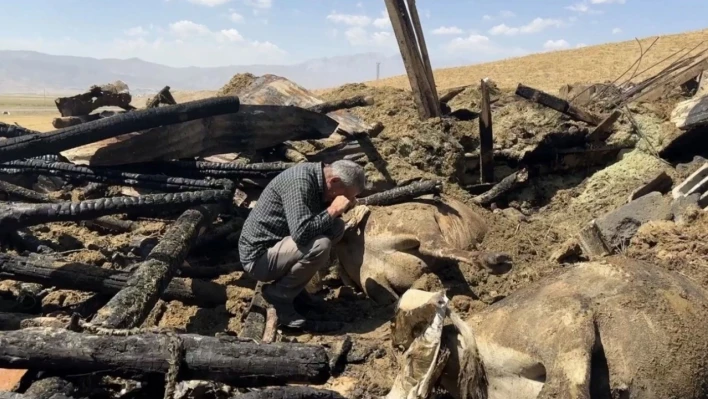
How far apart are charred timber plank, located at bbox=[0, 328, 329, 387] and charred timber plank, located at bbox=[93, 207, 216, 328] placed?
387 millimetres

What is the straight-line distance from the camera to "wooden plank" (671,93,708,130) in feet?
24.0

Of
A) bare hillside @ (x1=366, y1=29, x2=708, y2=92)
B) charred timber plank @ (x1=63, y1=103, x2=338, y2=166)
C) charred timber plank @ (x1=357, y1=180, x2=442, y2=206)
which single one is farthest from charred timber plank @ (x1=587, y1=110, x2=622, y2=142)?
bare hillside @ (x1=366, y1=29, x2=708, y2=92)

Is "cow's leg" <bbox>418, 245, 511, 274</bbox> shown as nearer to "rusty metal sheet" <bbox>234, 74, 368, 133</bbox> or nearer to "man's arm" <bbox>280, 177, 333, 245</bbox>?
"man's arm" <bbox>280, 177, 333, 245</bbox>

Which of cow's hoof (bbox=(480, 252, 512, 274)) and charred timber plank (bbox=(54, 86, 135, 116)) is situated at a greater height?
charred timber plank (bbox=(54, 86, 135, 116))

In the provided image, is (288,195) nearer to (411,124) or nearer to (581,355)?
(581,355)

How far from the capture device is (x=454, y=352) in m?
3.84

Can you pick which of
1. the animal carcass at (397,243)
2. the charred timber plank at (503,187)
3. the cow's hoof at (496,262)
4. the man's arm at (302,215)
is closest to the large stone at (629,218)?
the animal carcass at (397,243)

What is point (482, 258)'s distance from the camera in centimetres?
506

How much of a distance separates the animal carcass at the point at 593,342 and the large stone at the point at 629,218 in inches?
67.3

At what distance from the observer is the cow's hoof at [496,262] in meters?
4.92

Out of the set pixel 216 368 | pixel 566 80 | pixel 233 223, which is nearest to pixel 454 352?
pixel 216 368

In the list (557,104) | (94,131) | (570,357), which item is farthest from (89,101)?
(570,357)

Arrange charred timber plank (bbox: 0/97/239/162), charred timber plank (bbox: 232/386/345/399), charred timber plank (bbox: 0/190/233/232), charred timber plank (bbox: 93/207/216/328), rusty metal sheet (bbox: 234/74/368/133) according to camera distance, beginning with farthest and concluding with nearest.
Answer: rusty metal sheet (bbox: 234/74/368/133) < charred timber plank (bbox: 0/97/239/162) < charred timber plank (bbox: 0/190/233/232) < charred timber plank (bbox: 93/207/216/328) < charred timber plank (bbox: 232/386/345/399)

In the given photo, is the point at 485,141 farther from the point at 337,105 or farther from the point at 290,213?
the point at 290,213
